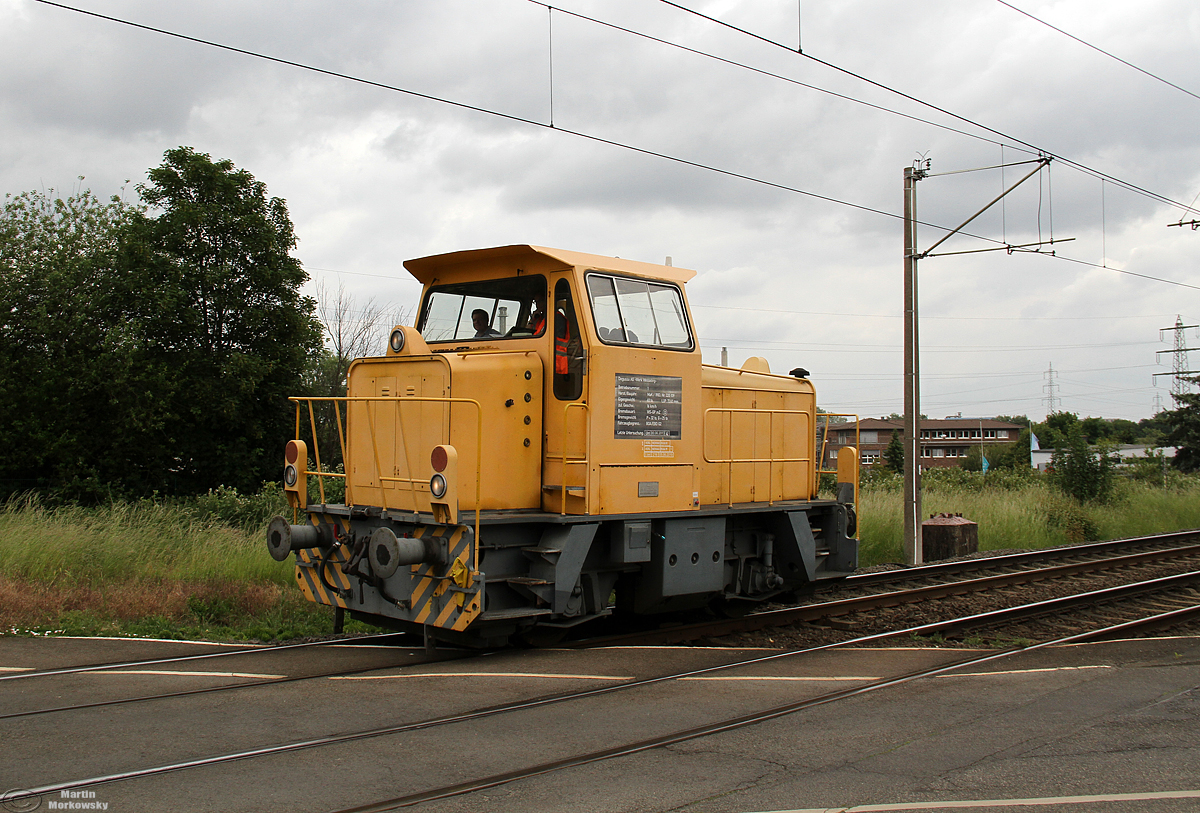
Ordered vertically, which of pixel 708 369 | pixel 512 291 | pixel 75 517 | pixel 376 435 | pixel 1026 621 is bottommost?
pixel 1026 621

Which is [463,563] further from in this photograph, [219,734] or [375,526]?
[219,734]

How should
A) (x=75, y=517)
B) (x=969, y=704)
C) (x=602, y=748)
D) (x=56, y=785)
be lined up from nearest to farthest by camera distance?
(x=56, y=785) → (x=602, y=748) → (x=969, y=704) → (x=75, y=517)

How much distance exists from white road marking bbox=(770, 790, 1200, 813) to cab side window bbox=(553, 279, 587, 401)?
162 inches

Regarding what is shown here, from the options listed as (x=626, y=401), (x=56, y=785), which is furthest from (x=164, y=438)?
(x=56, y=785)

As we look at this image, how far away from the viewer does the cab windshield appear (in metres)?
7.79

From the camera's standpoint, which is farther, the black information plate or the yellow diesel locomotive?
the black information plate

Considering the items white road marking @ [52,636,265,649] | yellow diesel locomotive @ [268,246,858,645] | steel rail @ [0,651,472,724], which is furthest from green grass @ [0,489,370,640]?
steel rail @ [0,651,472,724]

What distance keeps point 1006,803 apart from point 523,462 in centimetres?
449

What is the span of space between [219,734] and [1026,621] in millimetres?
8208

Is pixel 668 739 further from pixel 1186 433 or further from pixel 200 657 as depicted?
pixel 1186 433

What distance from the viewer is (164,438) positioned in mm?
20656

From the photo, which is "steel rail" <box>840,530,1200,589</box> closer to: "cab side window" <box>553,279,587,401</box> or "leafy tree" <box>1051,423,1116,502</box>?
"leafy tree" <box>1051,423,1116,502</box>

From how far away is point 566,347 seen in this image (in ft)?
24.7

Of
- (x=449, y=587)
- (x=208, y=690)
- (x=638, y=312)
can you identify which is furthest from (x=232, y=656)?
(x=638, y=312)
